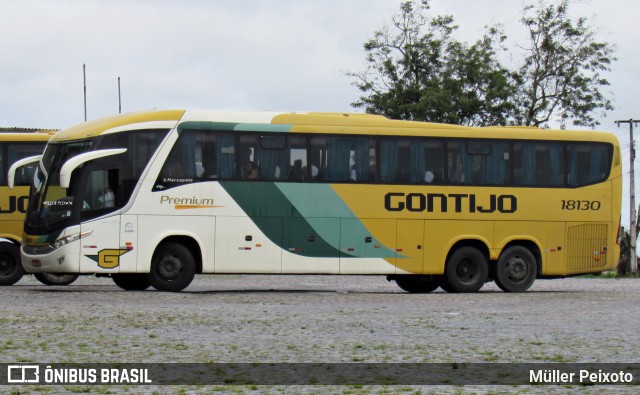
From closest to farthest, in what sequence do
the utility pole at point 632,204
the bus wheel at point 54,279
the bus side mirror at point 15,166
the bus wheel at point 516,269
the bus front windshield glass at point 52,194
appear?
the bus front windshield glass at point 52,194 → the bus side mirror at point 15,166 → the bus wheel at point 516,269 → the bus wheel at point 54,279 → the utility pole at point 632,204

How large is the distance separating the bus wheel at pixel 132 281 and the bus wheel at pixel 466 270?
6333mm

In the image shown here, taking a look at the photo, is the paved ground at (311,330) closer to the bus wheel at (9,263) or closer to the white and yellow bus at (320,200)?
the white and yellow bus at (320,200)

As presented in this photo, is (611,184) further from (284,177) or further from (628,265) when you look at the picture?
(628,265)

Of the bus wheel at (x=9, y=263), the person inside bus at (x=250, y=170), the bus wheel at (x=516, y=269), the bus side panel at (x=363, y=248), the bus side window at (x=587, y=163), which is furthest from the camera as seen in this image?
the bus wheel at (x=9, y=263)

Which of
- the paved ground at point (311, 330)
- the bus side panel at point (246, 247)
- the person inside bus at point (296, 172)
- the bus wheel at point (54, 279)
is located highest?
the person inside bus at point (296, 172)

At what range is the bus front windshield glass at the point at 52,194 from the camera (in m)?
25.4

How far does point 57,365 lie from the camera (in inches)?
498

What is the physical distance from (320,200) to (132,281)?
4.52 m

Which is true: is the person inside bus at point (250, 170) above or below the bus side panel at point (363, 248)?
above

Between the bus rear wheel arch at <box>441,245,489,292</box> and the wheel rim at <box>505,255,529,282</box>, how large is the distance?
1.80 feet

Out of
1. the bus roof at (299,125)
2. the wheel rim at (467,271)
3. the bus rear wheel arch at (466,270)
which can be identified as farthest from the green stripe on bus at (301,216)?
the wheel rim at (467,271)

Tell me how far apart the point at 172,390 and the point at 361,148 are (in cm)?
1652

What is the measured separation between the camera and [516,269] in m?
28.2

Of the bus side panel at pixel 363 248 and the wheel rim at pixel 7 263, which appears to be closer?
the bus side panel at pixel 363 248
